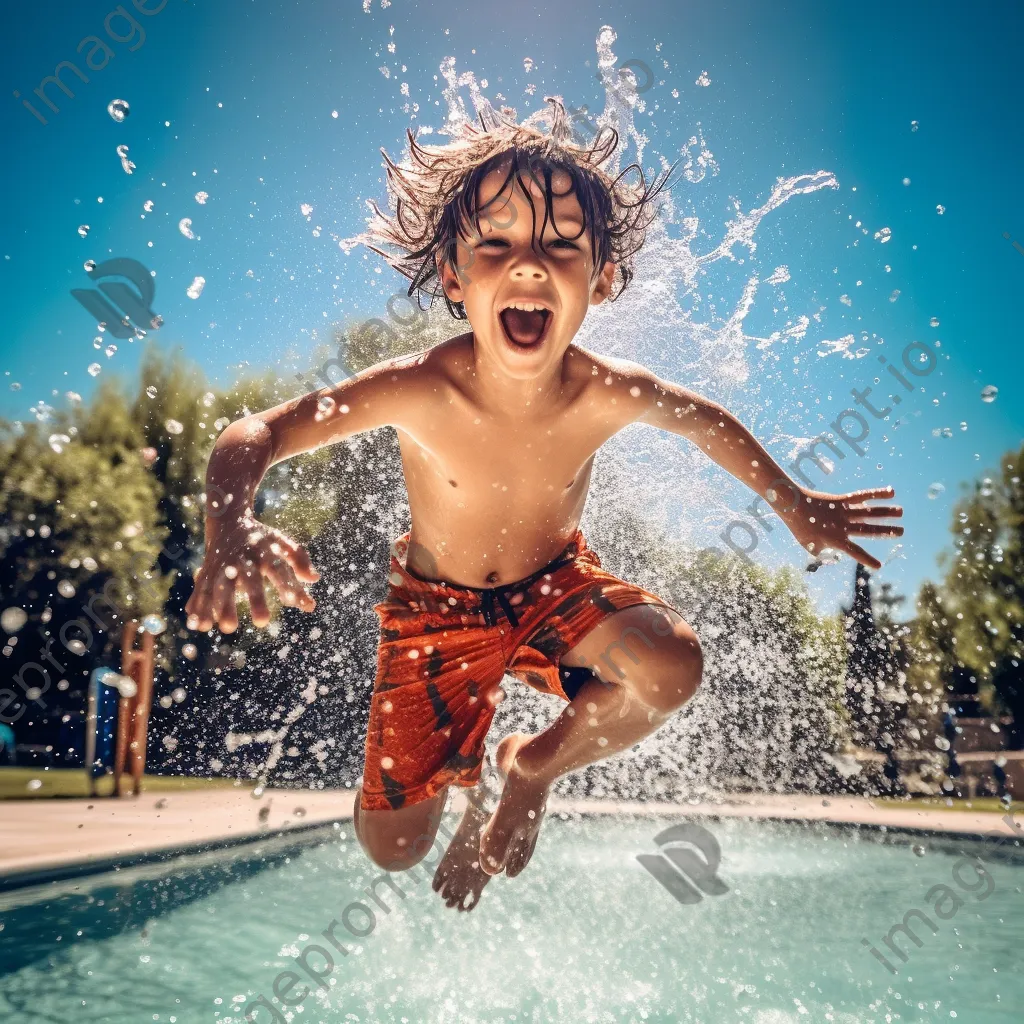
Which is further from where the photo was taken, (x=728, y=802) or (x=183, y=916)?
(x=728, y=802)

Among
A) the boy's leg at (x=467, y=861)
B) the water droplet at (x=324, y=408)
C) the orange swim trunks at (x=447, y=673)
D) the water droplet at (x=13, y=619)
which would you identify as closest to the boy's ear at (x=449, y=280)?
the water droplet at (x=324, y=408)

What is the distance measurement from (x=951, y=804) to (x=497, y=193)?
44.6 feet

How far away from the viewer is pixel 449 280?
9.96 ft

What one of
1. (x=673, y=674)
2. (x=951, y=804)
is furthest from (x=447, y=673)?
(x=951, y=804)

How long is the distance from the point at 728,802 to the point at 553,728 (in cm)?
1052

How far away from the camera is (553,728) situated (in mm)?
2650

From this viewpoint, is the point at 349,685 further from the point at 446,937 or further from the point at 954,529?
the point at 954,529

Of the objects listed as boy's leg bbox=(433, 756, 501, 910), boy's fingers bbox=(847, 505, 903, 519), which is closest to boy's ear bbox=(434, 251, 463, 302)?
boy's fingers bbox=(847, 505, 903, 519)

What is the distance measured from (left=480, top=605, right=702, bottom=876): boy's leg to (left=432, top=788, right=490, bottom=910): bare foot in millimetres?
615

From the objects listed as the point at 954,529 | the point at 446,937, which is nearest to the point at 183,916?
the point at 446,937

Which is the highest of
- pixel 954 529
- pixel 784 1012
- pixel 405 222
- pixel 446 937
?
pixel 405 222

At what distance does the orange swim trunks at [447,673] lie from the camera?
9.94 ft

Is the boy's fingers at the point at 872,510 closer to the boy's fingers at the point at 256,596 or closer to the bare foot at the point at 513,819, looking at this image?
the bare foot at the point at 513,819

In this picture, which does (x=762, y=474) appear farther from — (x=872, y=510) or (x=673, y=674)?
(x=673, y=674)
